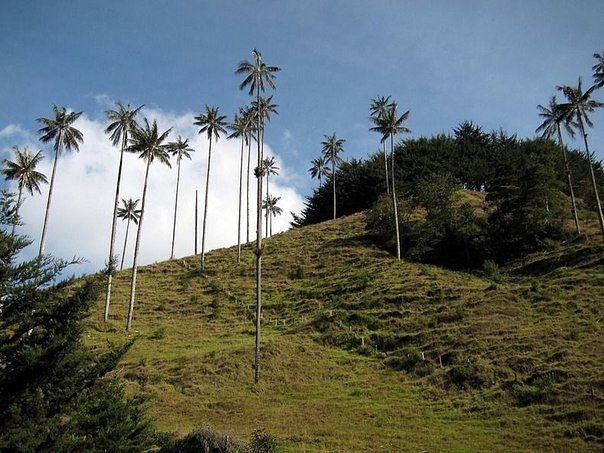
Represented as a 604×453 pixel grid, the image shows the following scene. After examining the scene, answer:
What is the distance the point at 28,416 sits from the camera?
15.9 meters

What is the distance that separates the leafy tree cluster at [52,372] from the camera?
15.6m

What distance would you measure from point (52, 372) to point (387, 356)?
2709 centimetres

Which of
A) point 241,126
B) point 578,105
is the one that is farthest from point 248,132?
point 578,105

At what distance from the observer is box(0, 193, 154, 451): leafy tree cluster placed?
1557 centimetres

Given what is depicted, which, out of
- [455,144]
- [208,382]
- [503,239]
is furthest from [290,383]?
[455,144]

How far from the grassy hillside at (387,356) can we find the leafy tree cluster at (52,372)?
351 cm

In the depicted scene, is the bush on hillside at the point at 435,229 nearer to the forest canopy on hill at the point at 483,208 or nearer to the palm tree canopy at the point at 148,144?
the forest canopy on hill at the point at 483,208

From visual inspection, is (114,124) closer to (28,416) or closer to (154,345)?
(154,345)

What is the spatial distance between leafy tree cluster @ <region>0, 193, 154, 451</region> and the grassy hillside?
3514 millimetres

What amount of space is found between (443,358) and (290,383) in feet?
35.5

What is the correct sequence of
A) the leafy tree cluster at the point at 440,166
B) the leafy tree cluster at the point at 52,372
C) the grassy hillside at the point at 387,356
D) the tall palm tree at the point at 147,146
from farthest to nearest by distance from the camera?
the leafy tree cluster at the point at 440,166, the tall palm tree at the point at 147,146, the grassy hillside at the point at 387,356, the leafy tree cluster at the point at 52,372

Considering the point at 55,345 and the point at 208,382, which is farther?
the point at 208,382

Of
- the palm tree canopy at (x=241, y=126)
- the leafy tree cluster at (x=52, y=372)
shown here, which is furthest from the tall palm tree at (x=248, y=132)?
the leafy tree cluster at (x=52, y=372)

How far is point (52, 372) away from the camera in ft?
53.8
